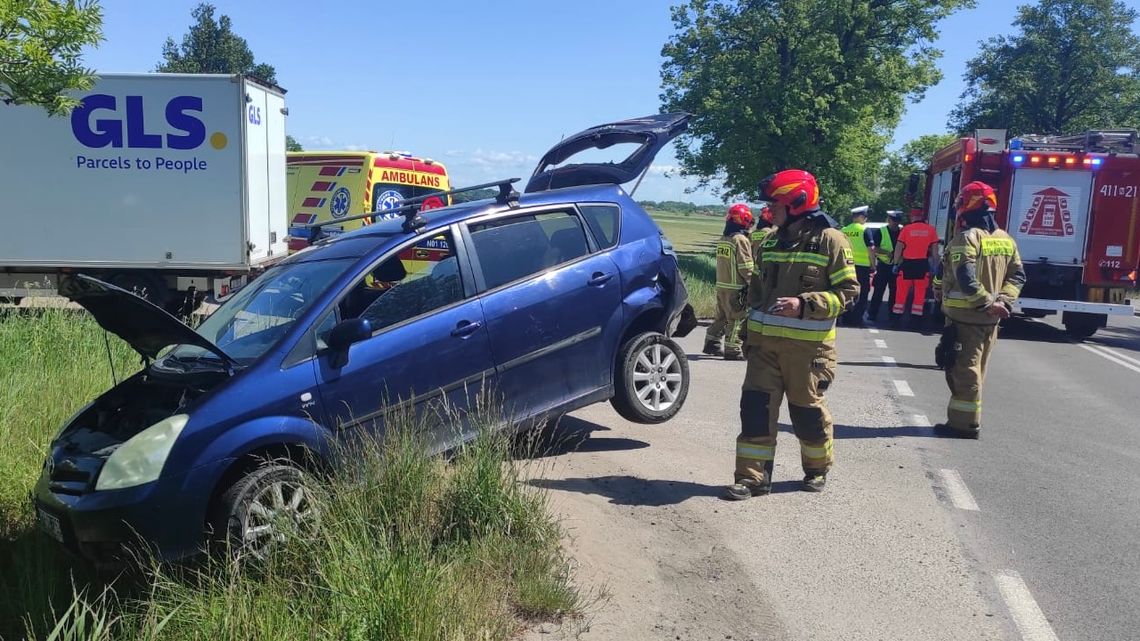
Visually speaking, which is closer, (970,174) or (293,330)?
(293,330)

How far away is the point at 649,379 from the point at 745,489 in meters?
1.30

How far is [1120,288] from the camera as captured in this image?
13945 millimetres

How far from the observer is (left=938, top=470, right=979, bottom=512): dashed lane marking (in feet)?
17.6

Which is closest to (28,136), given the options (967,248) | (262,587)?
(262,587)

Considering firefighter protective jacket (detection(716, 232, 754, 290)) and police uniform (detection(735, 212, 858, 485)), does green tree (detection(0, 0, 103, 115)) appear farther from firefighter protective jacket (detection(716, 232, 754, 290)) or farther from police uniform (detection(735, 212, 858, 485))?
firefighter protective jacket (detection(716, 232, 754, 290))

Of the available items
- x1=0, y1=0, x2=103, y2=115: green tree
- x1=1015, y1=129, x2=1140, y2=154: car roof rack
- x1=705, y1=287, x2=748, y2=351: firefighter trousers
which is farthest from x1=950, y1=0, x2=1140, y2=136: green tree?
x1=0, y1=0, x2=103, y2=115: green tree

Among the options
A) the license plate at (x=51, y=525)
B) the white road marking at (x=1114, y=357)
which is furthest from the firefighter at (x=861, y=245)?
the license plate at (x=51, y=525)

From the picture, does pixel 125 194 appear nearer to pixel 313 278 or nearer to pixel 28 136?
pixel 28 136

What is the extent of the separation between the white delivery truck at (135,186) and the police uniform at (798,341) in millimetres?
8193

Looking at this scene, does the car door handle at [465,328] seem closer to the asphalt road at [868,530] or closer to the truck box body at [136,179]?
the asphalt road at [868,530]

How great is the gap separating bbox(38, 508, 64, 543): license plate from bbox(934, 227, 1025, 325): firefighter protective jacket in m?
6.33

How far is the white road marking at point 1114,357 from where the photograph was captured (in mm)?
11789

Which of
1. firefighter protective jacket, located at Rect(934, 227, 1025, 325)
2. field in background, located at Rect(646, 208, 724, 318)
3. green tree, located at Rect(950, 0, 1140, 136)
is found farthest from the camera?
green tree, located at Rect(950, 0, 1140, 136)

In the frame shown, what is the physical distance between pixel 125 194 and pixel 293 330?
324 inches
